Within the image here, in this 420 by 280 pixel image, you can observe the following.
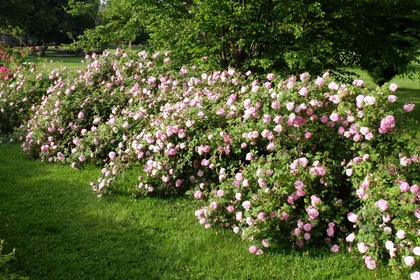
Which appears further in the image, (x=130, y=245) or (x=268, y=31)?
(x=268, y=31)

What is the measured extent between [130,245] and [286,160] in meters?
1.63

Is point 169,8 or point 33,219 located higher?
point 169,8

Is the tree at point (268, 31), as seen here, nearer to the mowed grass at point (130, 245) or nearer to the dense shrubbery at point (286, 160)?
the dense shrubbery at point (286, 160)

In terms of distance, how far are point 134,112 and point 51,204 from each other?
180cm

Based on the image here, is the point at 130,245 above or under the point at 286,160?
under

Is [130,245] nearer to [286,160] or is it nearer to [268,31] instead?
[286,160]

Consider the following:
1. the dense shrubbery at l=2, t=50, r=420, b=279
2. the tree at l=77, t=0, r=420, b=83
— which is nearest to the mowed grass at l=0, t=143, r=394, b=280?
the dense shrubbery at l=2, t=50, r=420, b=279

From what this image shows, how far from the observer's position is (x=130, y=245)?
12.3ft

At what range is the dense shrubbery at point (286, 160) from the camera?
3354mm

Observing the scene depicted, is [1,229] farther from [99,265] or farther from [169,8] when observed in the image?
[169,8]

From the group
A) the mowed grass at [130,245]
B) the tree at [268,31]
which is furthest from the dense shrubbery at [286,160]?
the tree at [268,31]

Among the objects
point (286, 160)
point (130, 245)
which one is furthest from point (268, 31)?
point (130, 245)

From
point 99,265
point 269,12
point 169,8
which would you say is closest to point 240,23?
point 269,12

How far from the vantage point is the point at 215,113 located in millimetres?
4828
